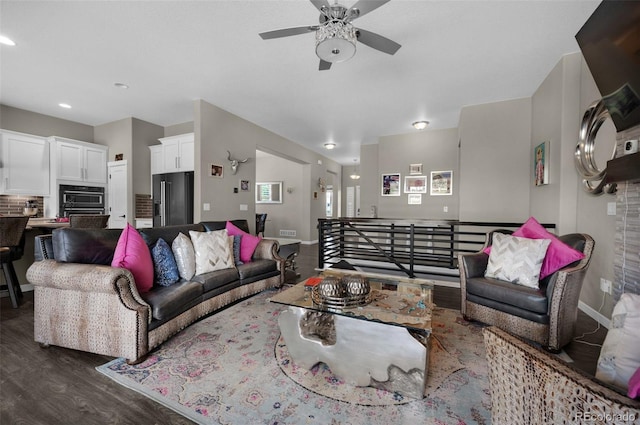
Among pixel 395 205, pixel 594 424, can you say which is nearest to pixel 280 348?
pixel 594 424

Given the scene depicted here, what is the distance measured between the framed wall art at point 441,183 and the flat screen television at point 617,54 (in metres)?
3.88

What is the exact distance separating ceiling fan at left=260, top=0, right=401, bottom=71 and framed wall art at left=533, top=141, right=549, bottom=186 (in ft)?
8.67

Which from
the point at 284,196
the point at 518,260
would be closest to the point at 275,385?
the point at 518,260

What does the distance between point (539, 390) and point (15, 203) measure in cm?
706

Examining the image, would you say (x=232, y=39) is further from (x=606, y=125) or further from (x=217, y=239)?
(x=606, y=125)

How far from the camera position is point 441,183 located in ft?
19.3

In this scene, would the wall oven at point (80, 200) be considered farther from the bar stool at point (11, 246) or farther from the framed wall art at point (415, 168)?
the framed wall art at point (415, 168)

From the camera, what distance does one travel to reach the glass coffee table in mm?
1520

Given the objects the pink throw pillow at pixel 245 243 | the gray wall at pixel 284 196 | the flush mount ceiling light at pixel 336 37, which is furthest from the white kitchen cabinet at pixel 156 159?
the flush mount ceiling light at pixel 336 37

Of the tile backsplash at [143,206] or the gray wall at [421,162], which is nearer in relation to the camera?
the tile backsplash at [143,206]

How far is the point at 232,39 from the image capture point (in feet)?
8.77

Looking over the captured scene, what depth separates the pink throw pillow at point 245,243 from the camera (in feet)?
10.9

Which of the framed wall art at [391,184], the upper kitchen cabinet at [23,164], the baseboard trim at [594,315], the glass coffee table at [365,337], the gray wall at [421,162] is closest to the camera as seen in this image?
the glass coffee table at [365,337]

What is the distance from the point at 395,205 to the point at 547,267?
4154mm
